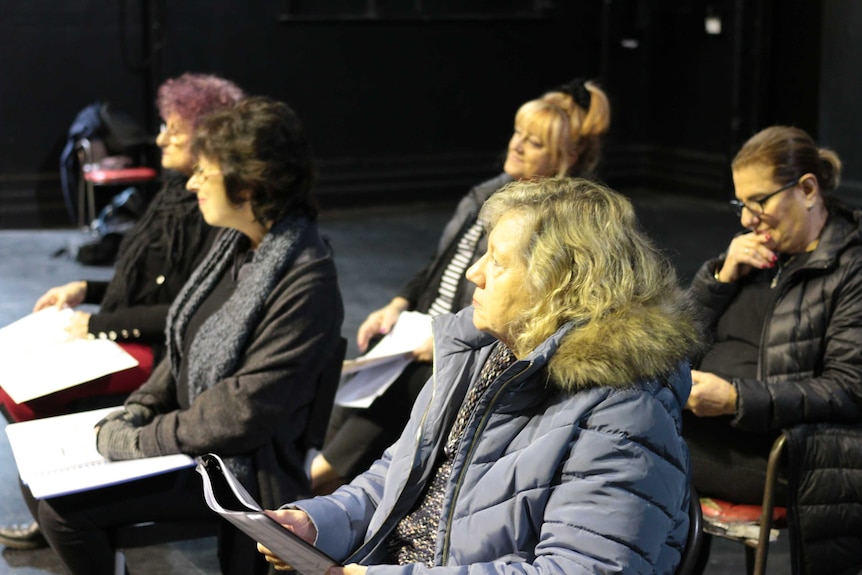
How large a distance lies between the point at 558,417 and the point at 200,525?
3.96ft

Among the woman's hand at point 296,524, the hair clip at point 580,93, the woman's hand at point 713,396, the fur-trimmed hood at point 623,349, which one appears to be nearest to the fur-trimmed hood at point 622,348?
the fur-trimmed hood at point 623,349

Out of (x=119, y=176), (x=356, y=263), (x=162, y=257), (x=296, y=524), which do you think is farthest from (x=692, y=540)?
(x=119, y=176)

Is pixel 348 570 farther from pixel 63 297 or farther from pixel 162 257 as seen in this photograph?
pixel 63 297

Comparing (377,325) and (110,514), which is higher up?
(377,325)

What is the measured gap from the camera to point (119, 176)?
7270 mm

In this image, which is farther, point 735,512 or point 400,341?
A: point 400,341

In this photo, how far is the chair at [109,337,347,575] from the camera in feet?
8.46

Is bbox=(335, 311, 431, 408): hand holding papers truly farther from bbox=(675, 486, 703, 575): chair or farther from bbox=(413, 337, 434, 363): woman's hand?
bbox=(675, 486, 703, 575): chair

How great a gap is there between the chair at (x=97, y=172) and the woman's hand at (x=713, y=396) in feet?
17.6

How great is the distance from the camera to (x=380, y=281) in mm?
6488

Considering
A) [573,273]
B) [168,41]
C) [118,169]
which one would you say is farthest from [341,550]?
[168,41]

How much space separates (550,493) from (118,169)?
6.17 meters

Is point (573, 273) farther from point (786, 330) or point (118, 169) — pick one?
point (118, 169)

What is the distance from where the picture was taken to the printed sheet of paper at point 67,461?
240 cm
